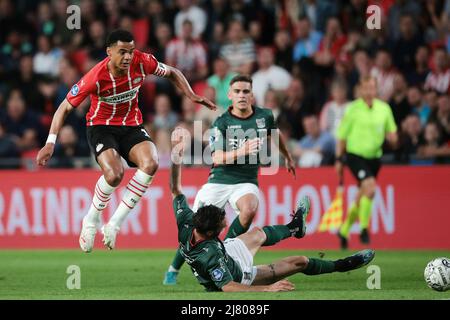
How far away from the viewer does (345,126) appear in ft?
51.8

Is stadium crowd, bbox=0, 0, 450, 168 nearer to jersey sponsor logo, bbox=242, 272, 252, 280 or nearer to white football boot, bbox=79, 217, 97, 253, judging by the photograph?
white football boot, bbox=79, 217, 97, 253

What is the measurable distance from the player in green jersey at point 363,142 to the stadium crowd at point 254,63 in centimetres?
104

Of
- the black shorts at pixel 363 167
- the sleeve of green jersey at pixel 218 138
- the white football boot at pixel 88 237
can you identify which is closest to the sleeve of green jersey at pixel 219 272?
the white football boot at pixel 88 237

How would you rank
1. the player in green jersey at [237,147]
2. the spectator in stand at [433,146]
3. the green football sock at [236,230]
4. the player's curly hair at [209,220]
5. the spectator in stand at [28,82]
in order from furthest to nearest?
1. the spectator in stand at [28,82]
2. the spectator in stand at [433,146]
3. the player in green jersey at [237,147]
4. the green football sock at [236,230]
5. the player's curly hair at [209,220]

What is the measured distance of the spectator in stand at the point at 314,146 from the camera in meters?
17.0

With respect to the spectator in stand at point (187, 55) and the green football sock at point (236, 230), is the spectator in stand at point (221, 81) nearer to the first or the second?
the spectator in stand at point (187, 55)

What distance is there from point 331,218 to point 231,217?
1.53 metres

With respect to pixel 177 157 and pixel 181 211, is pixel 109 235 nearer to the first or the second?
pixel 181 211

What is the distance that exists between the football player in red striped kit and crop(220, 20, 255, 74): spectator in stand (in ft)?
22.9

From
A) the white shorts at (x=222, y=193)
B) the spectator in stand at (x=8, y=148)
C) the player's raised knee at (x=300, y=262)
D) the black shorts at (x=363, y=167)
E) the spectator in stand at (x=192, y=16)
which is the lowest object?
the player's raised knee at (x=300, y=262)

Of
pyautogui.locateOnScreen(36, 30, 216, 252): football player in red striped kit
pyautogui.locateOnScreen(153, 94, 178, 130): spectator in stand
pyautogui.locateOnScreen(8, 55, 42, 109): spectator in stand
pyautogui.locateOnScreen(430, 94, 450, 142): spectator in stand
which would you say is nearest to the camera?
pyautogui.locateOnScreen(36, 30, 216, 252): football player in red striped kit

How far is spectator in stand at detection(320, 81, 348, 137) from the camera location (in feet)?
56.9

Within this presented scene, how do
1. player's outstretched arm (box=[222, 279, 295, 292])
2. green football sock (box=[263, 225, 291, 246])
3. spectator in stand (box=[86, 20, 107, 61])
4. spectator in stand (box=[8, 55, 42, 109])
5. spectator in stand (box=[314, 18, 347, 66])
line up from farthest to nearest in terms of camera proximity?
spectator in stand (box=[86, 20, 107, 61]), spectator in stand (box=[8, 55, 42, 109]), spectator in stand (box=[314, 18, 347, 66]), green football sock (box=[263, 225, 291, 246]), player's outstretched arm (box=[222, 279, 295, 292])

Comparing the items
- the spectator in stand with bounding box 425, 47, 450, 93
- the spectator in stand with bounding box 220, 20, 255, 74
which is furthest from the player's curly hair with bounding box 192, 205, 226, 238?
the spectator in stand with bounding box 220, 20, 255, 74
